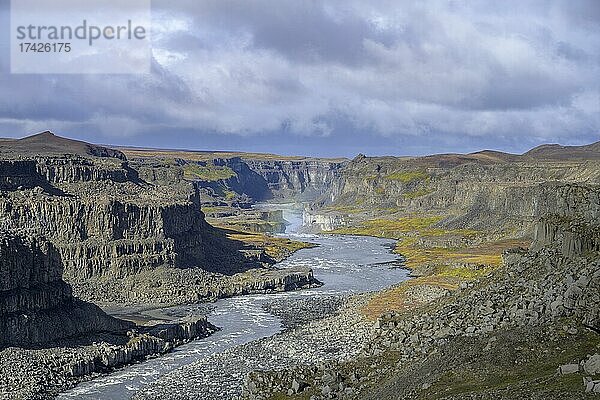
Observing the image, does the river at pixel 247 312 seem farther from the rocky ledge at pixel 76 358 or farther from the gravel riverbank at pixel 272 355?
the gravel riverbank at pixel 272 355

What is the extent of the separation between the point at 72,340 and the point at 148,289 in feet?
139

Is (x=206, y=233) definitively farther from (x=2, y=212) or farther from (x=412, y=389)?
(x=412, y=389)

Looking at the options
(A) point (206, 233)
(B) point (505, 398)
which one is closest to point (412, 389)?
(B) point (505, 398)

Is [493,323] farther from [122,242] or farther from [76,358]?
[122,242]

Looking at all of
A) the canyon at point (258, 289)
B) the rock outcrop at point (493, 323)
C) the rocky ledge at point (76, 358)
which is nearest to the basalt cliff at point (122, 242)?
the canyon at point (258, 289)

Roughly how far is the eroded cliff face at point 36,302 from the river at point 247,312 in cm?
932

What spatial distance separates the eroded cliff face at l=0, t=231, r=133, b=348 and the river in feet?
30.6

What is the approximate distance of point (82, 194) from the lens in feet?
499

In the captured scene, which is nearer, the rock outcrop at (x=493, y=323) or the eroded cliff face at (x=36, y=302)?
the rock outcrop at (x=493, y=323)

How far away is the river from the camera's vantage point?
246 feet

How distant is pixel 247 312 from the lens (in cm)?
11362

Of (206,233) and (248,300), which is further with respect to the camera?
(206,233)

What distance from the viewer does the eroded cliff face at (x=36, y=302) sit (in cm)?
8094

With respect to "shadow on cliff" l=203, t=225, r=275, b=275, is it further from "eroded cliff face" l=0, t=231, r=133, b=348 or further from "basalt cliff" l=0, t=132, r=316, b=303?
"eroded cliff face" l=0, t=231, r=133, b=348
